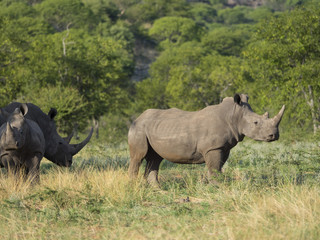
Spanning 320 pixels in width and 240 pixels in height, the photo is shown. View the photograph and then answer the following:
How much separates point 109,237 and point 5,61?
2269 centimetres

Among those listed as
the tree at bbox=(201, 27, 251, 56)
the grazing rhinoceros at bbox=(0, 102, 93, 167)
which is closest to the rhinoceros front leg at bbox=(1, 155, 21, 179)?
the grazing rhinoceros at bbox=(0, 102, 93, 167)

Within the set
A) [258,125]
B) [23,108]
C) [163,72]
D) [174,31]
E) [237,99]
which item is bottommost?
[174,31]

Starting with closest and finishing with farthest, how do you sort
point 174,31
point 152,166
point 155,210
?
point 155,210
point 152,166
point 174,31

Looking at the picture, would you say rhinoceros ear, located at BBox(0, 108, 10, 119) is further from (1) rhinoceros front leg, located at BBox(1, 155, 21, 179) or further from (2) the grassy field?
(2) the grassy field

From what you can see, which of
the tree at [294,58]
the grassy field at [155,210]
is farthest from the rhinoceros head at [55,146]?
the tree at [294,58]

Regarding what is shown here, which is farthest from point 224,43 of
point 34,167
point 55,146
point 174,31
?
point 34,167

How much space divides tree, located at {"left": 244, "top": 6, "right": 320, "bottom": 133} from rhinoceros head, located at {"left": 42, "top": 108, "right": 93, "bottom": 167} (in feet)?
55.3

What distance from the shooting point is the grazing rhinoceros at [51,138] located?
984 cm

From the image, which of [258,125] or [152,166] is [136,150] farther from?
[258,125]

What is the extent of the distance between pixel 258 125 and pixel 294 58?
1947 cm

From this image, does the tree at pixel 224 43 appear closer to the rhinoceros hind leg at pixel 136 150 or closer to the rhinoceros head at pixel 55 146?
the rhinoceros head at pixel 55 146

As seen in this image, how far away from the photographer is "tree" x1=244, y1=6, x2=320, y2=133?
2534 centimetres

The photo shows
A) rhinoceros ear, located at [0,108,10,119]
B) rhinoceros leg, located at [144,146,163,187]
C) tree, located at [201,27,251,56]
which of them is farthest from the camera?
tree, located at [201,27,251,56]

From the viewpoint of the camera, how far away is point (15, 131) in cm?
803
